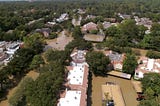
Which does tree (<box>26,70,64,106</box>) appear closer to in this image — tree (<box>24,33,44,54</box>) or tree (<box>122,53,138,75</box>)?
tree (<box>122,53,138,75</box>)

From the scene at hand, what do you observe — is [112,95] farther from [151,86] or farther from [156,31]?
[156,31]

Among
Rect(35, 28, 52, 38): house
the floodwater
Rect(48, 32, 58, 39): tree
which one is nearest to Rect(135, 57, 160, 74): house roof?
the floodwater

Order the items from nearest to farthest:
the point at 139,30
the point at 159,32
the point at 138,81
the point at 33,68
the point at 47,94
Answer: the point at 47,94, the point at 138,81, the point at 33,68, the point at 159,32, the point at 139,30

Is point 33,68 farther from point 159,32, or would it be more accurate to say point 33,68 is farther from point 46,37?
point 159,32

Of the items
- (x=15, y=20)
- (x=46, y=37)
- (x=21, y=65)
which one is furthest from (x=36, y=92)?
(x=15, y=20)

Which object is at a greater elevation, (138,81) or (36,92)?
(36,92)

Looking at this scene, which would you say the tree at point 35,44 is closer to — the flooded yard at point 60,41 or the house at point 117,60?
the flooded yard at point 60,41

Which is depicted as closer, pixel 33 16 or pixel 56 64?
pixel 56 64

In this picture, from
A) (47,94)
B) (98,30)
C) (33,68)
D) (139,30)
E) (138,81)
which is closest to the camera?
(47,94)
